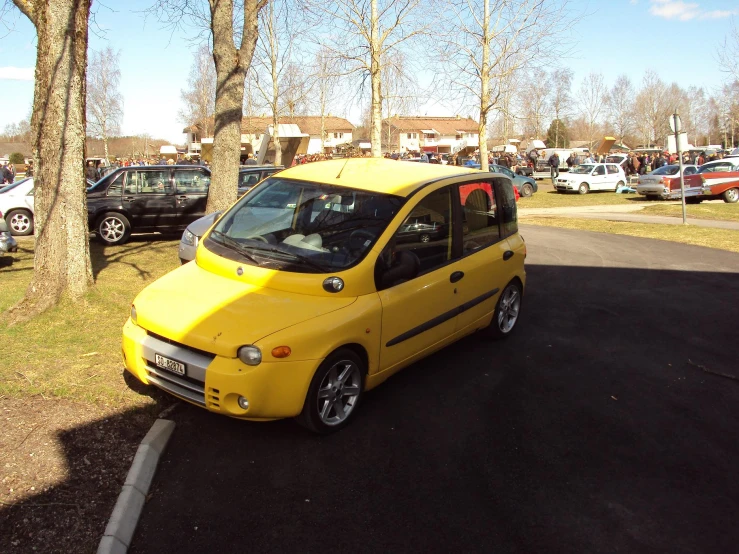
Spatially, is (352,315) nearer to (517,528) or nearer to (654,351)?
(517,528)

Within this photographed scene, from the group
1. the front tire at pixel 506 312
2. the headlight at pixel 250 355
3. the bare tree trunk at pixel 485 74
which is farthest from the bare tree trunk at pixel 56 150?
the bare tree trunk at pixel 485 74

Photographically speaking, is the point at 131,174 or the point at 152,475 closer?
the point at 152,475

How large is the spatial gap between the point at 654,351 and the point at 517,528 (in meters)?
3.76

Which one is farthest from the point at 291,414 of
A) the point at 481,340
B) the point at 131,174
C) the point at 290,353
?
the point at 131,174

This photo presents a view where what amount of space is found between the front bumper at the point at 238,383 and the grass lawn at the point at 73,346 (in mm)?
931

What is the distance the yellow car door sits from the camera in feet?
15.2

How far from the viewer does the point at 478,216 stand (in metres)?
5.85

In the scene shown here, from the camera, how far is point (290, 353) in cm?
386

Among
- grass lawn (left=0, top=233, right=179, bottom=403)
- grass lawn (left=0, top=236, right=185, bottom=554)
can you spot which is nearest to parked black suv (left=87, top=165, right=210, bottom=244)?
grass lawn (left=0, top=233, right=179, bottom=403)

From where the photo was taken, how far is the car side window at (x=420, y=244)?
4633 millimetres

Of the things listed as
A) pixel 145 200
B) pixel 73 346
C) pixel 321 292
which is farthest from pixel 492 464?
pixel 145 200

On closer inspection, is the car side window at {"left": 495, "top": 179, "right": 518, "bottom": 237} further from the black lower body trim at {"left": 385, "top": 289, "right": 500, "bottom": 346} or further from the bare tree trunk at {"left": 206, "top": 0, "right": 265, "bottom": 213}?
the bare tree trunk at {"left": 206, "top": 0, "right": 265, "bottom": 213}

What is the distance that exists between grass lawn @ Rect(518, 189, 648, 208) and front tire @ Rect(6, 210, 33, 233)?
1849 cm

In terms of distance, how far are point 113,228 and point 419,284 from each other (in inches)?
374
